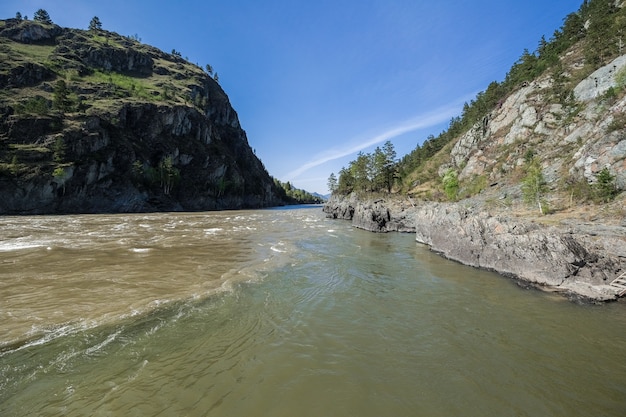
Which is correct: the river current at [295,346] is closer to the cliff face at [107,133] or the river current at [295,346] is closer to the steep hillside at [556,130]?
the steep hillside at [556,130]

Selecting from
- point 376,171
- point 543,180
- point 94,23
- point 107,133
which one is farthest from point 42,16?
point 543,180

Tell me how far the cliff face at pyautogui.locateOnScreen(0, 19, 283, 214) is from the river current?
7297 cm

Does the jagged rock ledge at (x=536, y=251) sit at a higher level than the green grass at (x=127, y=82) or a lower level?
lower

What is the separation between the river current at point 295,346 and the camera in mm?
5887

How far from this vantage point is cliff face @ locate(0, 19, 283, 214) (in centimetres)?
6788

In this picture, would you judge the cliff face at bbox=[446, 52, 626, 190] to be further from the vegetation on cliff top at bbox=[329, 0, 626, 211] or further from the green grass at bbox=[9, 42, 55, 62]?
the green grass at bbox=[9, 42, 55, 62]

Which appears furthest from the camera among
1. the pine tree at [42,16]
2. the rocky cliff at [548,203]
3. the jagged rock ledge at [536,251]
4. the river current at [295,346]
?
the pine tree at [42,16]

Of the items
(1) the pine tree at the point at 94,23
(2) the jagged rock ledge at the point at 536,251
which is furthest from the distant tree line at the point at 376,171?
(1) the pine tree at the point at 94,23

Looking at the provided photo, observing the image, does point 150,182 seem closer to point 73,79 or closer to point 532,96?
point 73,79

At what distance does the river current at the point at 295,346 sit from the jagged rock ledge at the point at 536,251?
1.55 meters

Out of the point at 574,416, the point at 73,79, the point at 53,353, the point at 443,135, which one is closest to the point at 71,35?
the point at 73,79

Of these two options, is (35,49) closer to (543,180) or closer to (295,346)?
(295,346)

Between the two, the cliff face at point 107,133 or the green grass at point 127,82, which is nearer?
the cliff face at point 107,133

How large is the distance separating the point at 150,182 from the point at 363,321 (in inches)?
3924
